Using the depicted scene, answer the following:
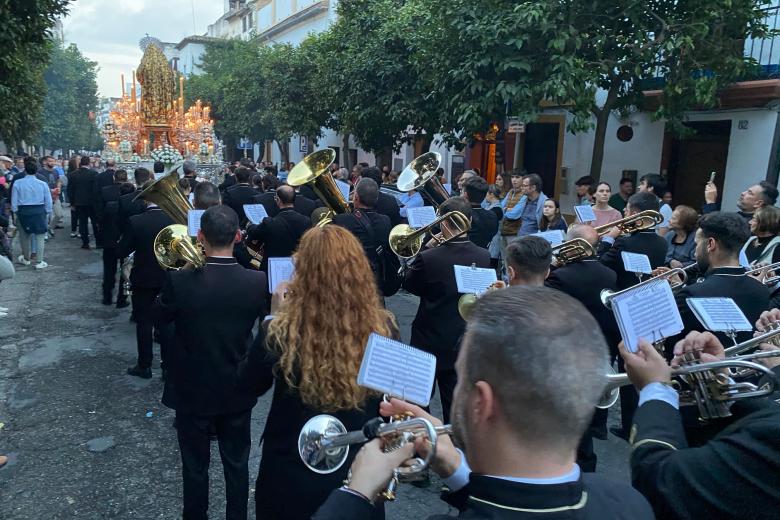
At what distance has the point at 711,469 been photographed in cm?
155

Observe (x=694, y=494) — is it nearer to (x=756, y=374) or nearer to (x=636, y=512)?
(x=636, y=512)

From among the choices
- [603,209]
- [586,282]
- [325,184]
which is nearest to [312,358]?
[586,282]

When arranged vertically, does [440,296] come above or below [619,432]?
above

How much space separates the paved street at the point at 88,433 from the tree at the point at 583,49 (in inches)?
169

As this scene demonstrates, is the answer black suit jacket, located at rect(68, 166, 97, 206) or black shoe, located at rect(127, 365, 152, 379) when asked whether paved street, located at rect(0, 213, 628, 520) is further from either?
black suit jacket, located at rect(68, 166, 97, 206)

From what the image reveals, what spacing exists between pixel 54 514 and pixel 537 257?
3.24 m

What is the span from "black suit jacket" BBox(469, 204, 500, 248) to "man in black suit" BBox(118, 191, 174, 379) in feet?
10.2

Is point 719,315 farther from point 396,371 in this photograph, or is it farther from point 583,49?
point 583,49

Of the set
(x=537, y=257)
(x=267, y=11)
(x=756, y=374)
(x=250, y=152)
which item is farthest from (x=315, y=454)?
(x=267, y=11)

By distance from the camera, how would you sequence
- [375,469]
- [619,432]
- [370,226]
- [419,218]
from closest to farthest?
[375,469], [619,432], [419,218], [370,226]

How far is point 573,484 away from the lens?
1.22 metres

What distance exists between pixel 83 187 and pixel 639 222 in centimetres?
1057

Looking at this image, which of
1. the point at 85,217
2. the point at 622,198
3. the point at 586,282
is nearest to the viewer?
the point at 586,282

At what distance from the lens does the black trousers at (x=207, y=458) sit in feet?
10.5
